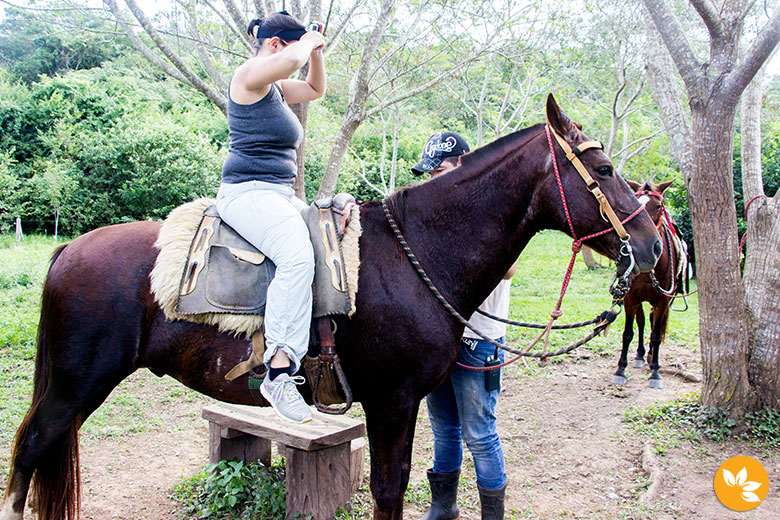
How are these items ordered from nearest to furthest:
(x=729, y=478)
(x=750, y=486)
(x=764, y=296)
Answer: (x=750, y=486)
(x=729, y=478)
(x=764, y=296)

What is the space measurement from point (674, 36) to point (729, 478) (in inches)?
142

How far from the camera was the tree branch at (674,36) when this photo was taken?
4.31 meters

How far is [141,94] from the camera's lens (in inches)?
869

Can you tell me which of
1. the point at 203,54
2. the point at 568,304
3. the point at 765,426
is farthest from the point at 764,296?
the point at 203,54

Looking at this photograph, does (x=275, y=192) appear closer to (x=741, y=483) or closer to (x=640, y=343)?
(x=741, y=483)

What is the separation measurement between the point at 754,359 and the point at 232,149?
4.77 m

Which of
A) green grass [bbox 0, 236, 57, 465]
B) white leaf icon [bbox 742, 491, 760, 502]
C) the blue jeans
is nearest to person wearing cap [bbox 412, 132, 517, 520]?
the blue jeans

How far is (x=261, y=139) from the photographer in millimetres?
2510

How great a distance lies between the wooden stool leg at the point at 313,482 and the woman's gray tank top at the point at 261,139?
1768 mm

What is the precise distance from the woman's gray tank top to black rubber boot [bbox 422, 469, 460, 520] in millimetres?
2171

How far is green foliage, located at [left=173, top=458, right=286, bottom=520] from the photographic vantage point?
133 inches

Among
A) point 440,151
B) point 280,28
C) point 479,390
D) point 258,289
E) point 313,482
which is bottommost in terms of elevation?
point 313,482

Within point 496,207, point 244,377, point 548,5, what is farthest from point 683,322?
point 244,377

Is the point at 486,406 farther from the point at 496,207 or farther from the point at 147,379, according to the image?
the point at 147,379
